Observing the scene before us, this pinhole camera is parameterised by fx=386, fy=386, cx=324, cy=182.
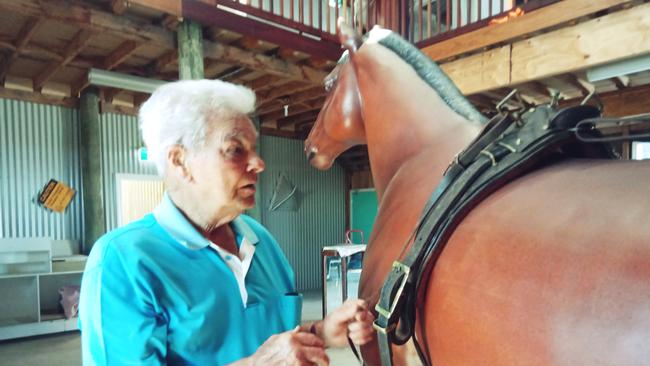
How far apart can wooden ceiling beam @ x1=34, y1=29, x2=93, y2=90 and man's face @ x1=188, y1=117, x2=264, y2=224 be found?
349 centimetres

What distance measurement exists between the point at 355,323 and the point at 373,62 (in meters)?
0.94

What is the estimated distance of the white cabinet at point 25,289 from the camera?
4.58 m

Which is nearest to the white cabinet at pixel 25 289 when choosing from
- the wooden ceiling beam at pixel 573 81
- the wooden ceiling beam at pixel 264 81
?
the wooden ceiling beam at pixel 264 81

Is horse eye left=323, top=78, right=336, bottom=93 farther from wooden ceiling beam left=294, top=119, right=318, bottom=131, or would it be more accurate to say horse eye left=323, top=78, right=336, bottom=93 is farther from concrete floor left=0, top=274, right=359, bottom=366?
wooden ceiling beam left=294, top=119, right=318, bottom=131

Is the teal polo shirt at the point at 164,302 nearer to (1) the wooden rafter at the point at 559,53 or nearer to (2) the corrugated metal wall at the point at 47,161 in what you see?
(1) the wooden rafter at the point at 559,53

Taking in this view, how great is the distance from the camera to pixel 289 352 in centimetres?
81

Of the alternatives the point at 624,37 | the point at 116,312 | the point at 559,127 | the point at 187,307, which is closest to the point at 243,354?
the point at 187,307

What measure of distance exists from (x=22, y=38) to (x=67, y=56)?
0.43 meters

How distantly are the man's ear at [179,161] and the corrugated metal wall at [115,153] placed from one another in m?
5.44

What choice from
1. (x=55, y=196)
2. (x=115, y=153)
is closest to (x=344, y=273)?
(x=115, y=153)

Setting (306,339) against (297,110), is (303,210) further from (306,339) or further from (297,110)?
(306,339)

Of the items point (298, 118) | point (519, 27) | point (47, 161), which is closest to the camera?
point (519, 27)

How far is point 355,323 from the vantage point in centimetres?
97

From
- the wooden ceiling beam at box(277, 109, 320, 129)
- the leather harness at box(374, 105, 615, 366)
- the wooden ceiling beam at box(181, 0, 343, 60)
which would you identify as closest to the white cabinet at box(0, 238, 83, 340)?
the wooden ceiling beam at box(181, 0, 343, 60)
